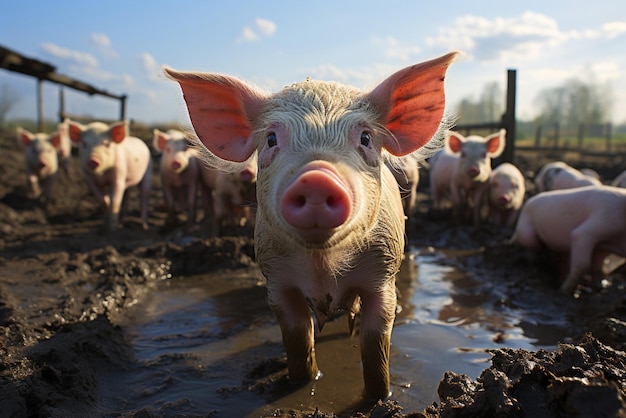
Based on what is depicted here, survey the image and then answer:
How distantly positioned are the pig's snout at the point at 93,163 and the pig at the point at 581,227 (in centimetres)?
652

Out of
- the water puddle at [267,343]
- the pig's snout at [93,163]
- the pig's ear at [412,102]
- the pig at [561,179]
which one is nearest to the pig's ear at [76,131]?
the pig's snout at [93,163]

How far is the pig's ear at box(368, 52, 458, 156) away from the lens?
2.51 metres

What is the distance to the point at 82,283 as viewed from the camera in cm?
495

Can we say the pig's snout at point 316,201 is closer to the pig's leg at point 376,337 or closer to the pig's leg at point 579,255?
the pig's leg at point 376,337

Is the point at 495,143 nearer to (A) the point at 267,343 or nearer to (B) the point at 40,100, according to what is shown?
(A) the point at 267,343

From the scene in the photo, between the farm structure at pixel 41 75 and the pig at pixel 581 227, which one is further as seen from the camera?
the farm structure at pixel 41 75

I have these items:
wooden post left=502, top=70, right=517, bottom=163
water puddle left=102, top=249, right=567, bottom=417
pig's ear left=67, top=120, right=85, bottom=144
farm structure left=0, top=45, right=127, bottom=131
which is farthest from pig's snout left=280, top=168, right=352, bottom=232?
farm structure left=0, top=45, right=127, bottom=131

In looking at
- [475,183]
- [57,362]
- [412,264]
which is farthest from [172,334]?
[475,183]

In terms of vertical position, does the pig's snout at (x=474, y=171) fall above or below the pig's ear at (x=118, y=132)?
below

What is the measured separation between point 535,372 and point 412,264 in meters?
4.52

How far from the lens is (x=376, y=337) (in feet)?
8.80

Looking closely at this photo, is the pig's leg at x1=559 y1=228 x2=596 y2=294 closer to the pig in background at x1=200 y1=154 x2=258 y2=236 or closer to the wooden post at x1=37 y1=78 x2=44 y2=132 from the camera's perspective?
the pig in background at x1=200 y1=154 x2=258 y2=236

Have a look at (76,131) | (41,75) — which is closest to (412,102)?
(76,131)

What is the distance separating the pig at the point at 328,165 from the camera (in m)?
2.17
